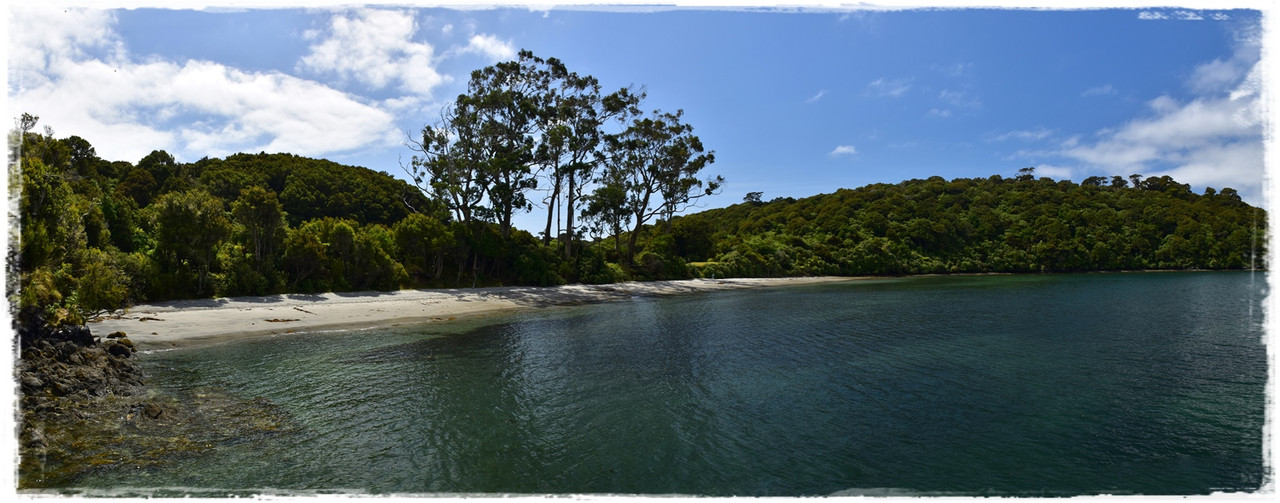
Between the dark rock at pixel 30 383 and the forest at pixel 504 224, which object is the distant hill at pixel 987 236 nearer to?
the forest at pixel 504 224

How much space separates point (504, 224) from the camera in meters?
48.8

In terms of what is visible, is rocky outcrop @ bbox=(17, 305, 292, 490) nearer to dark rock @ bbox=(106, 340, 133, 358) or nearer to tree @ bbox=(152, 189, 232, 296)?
dark rock @ bbox=(106, 340, 133, 358)

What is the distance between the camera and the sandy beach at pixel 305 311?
2053cm

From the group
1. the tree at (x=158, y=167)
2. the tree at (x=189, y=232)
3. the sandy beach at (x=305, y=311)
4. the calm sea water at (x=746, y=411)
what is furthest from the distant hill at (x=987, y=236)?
the tree at (x=158, y=167)

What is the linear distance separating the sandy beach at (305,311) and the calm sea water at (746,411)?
8.75 ft

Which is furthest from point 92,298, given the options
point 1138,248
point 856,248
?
point 1138,248

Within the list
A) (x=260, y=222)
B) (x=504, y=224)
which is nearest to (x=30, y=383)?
(x=260, y=222)

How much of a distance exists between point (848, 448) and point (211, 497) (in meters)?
9.58

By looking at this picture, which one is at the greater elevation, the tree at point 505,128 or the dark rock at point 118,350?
the tree at point 505,128

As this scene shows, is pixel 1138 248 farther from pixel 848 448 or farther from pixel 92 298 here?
pixel 92 298

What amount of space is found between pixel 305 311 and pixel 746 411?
78.7 feet

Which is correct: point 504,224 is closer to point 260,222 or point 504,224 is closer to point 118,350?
point 260,222

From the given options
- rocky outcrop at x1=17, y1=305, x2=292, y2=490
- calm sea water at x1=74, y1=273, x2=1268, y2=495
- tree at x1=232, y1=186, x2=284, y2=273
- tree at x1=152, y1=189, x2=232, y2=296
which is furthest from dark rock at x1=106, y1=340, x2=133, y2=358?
tree at x1=232, y1=186, x2=284, y2=273

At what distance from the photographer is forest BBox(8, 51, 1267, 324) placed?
67.2ft
